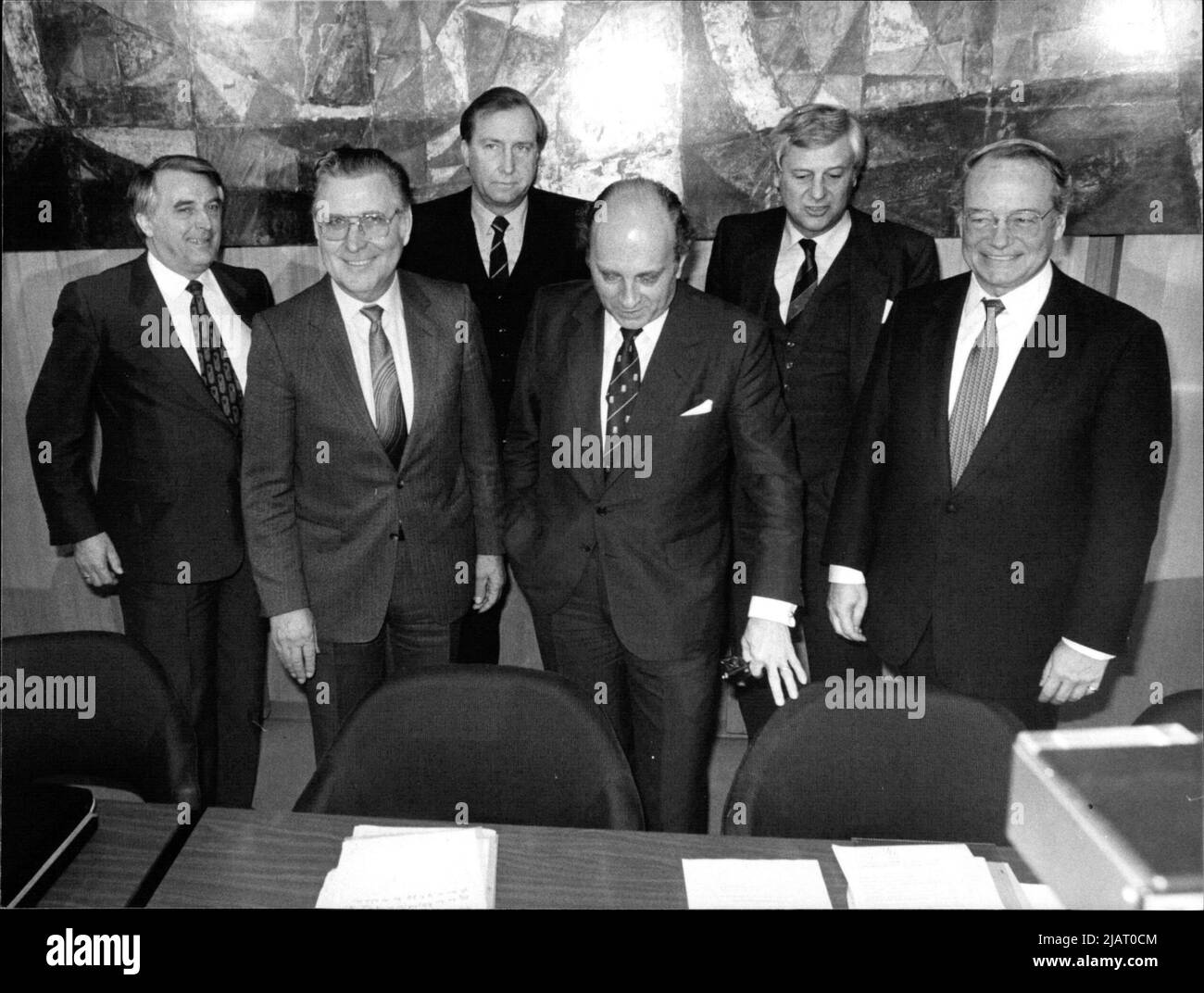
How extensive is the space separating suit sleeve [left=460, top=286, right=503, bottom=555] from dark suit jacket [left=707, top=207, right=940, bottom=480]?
0.59m

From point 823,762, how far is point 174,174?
1.71 m

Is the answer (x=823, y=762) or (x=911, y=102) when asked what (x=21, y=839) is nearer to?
(x=823, y=762)

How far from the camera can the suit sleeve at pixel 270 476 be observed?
2.29 meters

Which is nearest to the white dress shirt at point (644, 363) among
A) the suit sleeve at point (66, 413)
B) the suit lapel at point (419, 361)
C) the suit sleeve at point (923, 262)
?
the suit lapel at point (419, 361)

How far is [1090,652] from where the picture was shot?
2.12 meters

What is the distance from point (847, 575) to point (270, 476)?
1257 mm

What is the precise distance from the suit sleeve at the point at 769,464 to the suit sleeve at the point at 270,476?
958 mm

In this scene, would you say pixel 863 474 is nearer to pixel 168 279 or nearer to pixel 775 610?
pixel 775 610

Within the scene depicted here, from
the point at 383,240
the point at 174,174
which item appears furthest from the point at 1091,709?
the point at 174,174

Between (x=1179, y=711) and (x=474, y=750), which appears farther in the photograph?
(x=474, y=750)

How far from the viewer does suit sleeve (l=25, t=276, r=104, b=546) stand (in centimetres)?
217

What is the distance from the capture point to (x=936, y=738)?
1948mm

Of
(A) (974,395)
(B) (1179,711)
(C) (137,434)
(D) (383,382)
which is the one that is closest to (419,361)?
(D) (383,382)
